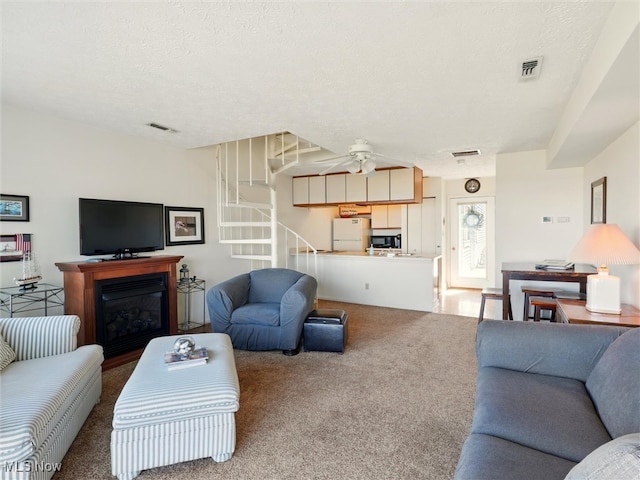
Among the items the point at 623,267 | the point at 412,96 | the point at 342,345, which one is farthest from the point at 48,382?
the point at 623,267

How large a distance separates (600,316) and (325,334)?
7.34 feet

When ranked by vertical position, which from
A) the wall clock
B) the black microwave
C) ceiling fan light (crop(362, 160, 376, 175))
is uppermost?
the wall clock

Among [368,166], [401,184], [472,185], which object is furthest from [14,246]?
[472,185]

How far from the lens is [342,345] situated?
3.40 meters

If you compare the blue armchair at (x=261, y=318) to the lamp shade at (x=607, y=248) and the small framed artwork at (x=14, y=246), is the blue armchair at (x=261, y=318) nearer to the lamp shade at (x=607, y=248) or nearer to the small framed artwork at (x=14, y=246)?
the small framed artwork at (x=14, y=246)

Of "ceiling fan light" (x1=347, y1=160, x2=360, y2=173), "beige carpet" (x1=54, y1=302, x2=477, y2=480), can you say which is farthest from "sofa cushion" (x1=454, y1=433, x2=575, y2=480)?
"ceiling fan light" (x1=347, y1=160, x2=360, y2=173)

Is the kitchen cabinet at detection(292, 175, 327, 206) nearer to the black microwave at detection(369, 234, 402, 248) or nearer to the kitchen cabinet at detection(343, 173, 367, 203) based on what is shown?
the kitchen cabinet at detection(343, 173, 367, 203)

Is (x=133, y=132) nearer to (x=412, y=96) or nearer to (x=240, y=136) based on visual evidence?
(x=240, y=136)

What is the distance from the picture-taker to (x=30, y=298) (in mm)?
2994

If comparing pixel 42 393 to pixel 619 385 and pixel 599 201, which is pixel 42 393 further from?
pixel 599 201

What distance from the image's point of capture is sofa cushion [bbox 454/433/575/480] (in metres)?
1.08

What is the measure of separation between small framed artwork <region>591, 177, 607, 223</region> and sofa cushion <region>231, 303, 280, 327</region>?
337cm

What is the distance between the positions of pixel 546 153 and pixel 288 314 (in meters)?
3.79

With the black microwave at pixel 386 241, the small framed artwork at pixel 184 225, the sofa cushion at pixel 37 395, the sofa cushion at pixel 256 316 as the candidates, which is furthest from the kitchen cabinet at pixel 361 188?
the sofa cushion at pixel 37 395
